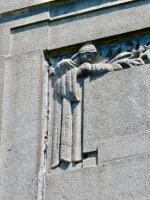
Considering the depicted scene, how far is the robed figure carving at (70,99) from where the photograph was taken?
28.8 ft

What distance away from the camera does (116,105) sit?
8.82 m

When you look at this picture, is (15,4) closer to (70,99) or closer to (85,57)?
(85,57)

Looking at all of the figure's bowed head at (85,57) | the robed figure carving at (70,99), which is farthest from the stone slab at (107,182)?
the figure's bowed head at (85,57)

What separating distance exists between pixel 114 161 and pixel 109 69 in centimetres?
115

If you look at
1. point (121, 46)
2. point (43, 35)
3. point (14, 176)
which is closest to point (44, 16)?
point (43, 35)

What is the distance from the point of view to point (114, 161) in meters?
8.46

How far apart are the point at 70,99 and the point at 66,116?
0.22 metres

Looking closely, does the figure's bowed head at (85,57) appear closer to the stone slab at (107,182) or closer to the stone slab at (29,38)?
the stone slab at (29,38)

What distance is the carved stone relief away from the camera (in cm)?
878

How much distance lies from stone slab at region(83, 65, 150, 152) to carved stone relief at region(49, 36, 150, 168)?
0.30 feet

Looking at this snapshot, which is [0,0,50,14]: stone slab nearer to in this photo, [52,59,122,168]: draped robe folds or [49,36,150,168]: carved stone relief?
[49,36,150,168]: carved stone relief

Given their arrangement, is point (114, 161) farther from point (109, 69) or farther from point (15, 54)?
point (15, 54)

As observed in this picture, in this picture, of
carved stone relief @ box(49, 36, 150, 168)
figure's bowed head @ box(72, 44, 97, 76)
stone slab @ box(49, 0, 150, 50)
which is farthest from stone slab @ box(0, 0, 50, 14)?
figure's bowed head @ box(72, 44, 97, 76)

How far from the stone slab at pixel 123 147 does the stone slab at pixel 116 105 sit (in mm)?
77
